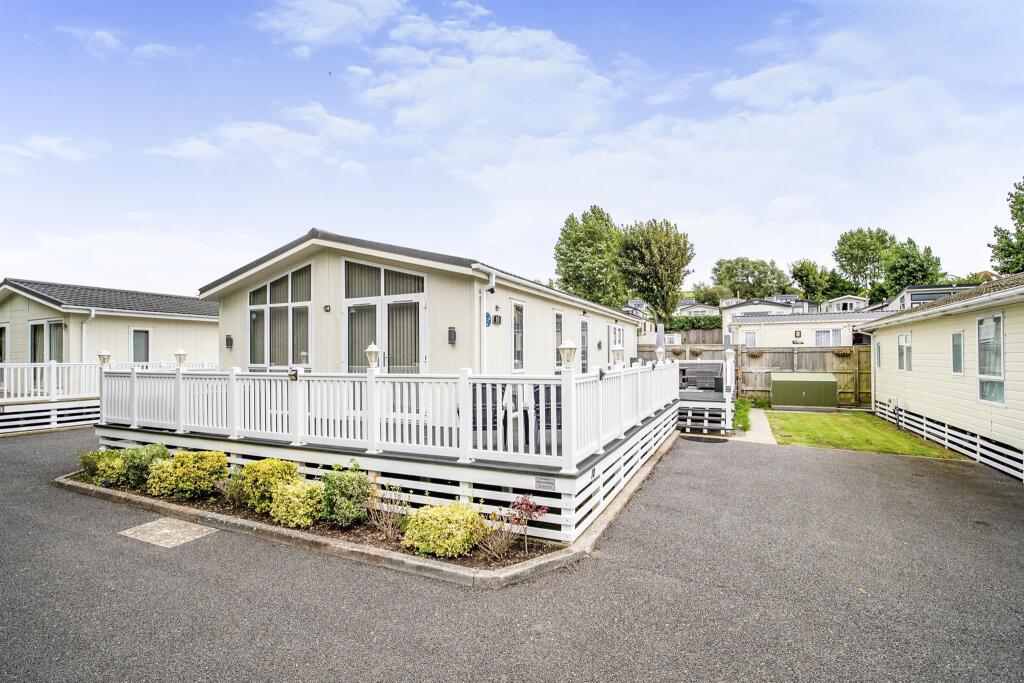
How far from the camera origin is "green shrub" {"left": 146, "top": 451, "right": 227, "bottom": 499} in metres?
6.08

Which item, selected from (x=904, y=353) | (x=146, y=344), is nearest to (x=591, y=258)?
(x=904, y=353)

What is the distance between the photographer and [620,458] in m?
6.42

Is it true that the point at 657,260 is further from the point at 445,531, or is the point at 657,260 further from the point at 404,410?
the point at 445,531

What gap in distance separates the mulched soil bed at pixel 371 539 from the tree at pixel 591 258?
28.7 meters

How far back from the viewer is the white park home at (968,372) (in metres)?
7.34

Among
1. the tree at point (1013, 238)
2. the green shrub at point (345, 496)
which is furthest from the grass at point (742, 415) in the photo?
the tree at point (1013, 238)

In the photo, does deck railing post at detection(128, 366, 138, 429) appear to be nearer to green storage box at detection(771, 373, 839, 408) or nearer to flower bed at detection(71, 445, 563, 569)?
flower bed at detection(71, 445, 563, 569)

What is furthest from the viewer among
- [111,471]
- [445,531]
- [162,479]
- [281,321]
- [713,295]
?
[713,295]

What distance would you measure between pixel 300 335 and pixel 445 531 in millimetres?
5899

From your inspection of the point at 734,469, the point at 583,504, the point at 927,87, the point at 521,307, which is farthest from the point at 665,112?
the point at 583,504

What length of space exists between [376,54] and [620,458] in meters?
11.5

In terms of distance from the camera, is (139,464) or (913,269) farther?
(913,269)

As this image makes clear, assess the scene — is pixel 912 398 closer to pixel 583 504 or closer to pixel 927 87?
pixel 927 87

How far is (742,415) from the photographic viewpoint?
13.9 metres
